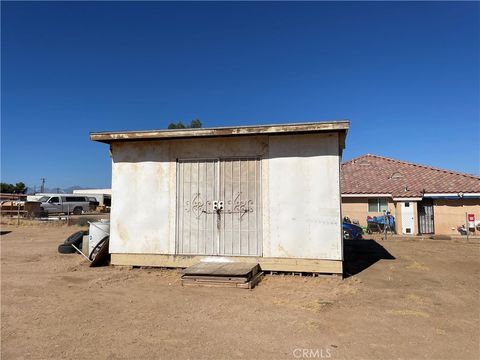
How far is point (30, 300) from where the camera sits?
659 cm

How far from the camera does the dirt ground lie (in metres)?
4.36

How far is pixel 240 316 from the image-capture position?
5648mm

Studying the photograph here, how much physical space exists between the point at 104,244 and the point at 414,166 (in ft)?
75.1

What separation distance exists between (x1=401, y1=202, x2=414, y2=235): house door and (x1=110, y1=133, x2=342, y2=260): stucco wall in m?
15.7

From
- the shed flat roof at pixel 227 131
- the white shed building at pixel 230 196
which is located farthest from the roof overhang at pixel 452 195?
the shed flat roof at pixel 227 131

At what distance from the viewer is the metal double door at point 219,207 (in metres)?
8.83

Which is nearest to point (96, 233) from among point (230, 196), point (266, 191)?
point (230, 196)

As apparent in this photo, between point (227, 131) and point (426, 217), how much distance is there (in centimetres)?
1821

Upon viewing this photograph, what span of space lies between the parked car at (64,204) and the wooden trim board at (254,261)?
2499 centimetres

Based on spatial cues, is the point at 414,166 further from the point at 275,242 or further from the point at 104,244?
the point at 104,244

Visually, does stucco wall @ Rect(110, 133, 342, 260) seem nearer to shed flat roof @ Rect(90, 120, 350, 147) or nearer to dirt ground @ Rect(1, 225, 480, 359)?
shed flat roof @ Rect(90, 120, 350, 147)

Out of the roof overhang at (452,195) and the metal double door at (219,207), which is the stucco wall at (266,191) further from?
the roof overhang at (452,195)

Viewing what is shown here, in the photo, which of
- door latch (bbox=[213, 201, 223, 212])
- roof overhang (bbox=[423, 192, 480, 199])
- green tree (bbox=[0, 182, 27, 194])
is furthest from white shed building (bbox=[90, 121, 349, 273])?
green tree (bbox=[0, 182, 27, 194])

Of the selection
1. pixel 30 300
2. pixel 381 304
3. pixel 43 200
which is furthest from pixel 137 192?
pixel 43 200
